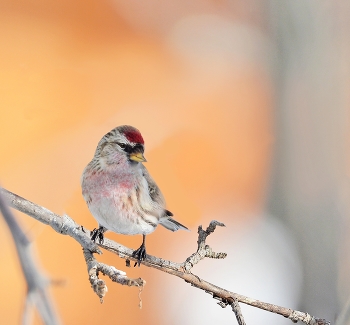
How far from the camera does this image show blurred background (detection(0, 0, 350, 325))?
0.65 m

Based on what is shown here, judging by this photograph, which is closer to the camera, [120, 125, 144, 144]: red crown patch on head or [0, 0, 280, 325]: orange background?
[120, 125, 144, 144]: red crown patch on head

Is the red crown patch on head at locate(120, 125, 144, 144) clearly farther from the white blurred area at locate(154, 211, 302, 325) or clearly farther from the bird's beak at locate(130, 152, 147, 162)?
the white blurred area at locate(154, 211, 302, 325)

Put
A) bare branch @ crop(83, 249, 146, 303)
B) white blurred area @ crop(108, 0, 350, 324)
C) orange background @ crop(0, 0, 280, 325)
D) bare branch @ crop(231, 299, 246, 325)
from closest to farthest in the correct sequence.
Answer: bare branch @ crop(83, 249, 146, 303), bare branch @ crop(231, 299, 246, 325), orange background @ crop(0, 0, 280, 325), white blurred area @ crop(108, 0, 350, 324)

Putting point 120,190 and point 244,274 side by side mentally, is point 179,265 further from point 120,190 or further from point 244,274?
point 244,274

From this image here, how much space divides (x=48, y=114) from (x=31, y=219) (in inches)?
7.2

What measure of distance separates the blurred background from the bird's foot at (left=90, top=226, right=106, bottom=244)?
1.8 inches

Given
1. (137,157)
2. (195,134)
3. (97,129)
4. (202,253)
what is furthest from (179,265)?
(195,134)

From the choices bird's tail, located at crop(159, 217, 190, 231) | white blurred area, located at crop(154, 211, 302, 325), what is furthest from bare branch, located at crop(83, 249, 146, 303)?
white blurred area, located at crop(154, 211, 302, 325)

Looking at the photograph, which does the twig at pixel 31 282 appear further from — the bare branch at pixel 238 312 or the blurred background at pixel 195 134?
the bare branch at pixel 238 312

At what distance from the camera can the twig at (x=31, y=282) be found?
21.1 inches

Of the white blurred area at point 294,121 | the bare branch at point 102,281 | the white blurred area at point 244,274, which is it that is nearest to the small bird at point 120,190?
the bare branch at point 102,281

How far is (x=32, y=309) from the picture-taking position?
540 mm

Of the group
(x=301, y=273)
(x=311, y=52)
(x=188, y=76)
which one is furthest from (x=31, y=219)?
(x=311, y=52)

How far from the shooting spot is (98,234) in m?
0.55
